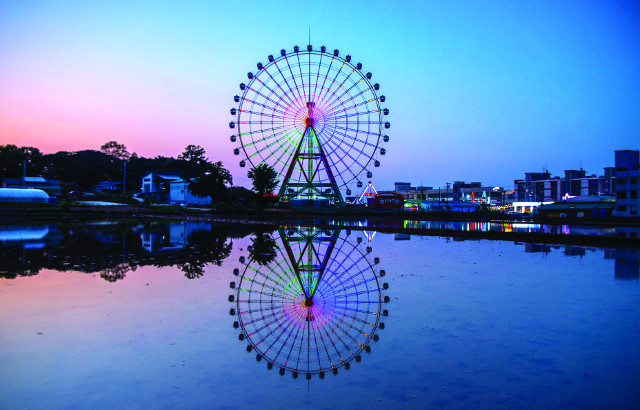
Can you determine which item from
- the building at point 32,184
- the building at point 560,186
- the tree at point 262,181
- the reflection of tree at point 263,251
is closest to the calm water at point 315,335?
the reflection of tree at point 263,251

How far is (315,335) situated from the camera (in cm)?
816

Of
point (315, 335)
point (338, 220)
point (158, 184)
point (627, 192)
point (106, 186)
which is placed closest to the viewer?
point (315, 335)

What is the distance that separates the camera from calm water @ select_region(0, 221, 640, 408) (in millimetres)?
5707

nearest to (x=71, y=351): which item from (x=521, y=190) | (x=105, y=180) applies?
(x=105, y=180)

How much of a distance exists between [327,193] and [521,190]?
125 metres

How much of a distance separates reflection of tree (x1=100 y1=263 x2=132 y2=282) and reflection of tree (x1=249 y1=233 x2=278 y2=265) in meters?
4.14

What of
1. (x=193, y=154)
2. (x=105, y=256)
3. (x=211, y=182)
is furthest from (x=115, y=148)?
(x=105, y=256)

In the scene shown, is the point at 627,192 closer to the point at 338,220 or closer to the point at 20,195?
the point at 338,220

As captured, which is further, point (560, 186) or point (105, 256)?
point (560, 186)

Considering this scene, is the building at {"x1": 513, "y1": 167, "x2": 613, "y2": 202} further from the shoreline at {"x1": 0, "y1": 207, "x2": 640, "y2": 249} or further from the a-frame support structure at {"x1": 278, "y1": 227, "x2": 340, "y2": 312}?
the a-frame support structure at {"x1": 278, "y1": 227, "x2": 340, "y2": 312}

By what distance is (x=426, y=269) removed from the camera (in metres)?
15.6

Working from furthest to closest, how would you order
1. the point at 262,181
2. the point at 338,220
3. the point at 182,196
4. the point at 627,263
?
1. the point at 182,196
2. the point at 262,181
3. the point at 338,220
4. the point at 627,263

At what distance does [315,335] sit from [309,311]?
1.69 metres

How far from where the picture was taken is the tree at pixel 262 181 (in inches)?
2282
